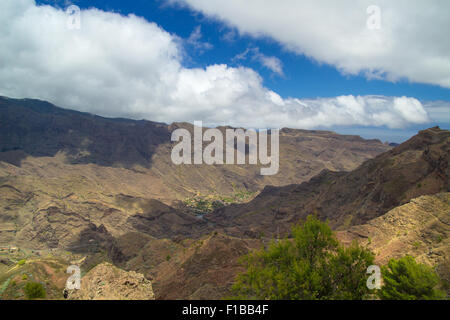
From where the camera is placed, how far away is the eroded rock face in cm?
2784

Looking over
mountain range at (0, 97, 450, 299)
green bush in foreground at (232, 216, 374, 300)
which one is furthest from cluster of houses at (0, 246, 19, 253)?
green bush in foreground at (232, 216, 374, 300)

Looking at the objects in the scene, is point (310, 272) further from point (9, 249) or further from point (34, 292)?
point (9, 249)

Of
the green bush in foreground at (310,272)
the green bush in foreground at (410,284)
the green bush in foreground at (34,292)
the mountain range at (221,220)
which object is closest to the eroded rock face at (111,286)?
the green bush in foreground at (34,292)

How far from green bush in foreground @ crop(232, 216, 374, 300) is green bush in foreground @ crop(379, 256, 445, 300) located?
1811 mm

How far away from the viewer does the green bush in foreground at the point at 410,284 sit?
17.5 meters

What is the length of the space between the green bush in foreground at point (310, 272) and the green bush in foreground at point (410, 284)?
1811 mm

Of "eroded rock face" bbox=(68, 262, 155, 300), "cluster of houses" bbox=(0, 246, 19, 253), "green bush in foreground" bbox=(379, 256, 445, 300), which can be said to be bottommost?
"cluster of houses" bbox=(0, 246, 19, 253)

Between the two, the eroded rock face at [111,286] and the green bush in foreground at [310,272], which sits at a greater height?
the green bush in foreground at [310,272]

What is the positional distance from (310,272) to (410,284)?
20.6 feet

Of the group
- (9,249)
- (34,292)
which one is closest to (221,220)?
(9,249)

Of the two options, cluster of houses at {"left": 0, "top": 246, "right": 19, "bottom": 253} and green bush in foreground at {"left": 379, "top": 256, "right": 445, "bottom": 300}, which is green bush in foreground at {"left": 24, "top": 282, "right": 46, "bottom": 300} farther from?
cluster of houses at {"left": 0, "top": 246, "right": 19, "bottom": 253}

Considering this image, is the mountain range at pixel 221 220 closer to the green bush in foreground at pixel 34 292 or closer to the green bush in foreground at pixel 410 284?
the green bush in foreground at pixel 410 284
